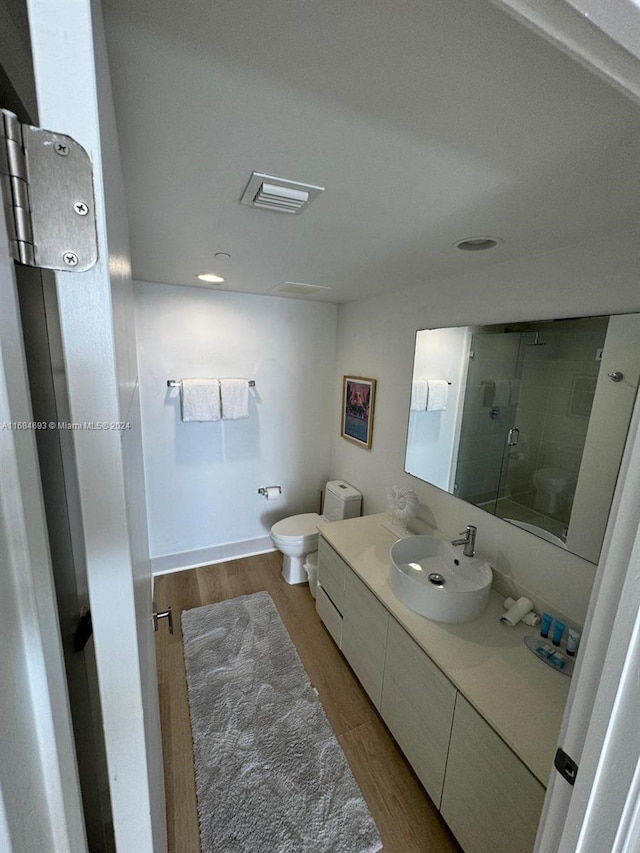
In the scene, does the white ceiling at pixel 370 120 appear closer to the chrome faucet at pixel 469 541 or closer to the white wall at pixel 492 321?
the white wall at pixel 492 321

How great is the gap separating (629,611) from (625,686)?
13 centimetres

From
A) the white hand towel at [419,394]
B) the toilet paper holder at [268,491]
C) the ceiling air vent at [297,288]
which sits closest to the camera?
the white hand towel at [419,394]

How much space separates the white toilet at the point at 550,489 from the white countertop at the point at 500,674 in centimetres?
49

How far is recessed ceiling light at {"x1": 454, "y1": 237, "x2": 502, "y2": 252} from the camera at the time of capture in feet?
4.17

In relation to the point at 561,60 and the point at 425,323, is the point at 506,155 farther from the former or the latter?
the point at 425,323

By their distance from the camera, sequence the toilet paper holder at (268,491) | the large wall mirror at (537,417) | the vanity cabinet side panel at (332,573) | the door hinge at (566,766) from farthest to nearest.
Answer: the toilet paper holder at (268,491)
the vanity cabinet side panel at (332,573)
the large wall mirror at (537,417)
the door hinge at (566,766)

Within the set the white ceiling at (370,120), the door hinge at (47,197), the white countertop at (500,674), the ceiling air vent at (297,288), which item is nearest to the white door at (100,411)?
the door hinge at (47,197)

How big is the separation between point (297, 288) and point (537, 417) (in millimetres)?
1649

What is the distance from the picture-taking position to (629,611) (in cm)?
58

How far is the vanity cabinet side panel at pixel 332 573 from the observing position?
1871 millimetres

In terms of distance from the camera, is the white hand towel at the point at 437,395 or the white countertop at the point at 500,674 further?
the white hand towel at the point at 437,395

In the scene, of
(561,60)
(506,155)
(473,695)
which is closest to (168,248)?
(506,155)

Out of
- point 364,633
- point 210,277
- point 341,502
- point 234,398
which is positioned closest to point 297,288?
point 210,277

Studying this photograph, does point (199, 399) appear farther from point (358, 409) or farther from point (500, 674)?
point (500, 674)
